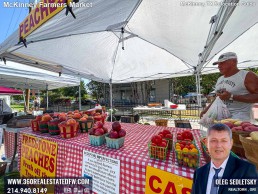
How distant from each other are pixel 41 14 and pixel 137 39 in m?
2.42

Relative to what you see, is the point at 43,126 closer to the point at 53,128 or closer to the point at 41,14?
the point at 53,128

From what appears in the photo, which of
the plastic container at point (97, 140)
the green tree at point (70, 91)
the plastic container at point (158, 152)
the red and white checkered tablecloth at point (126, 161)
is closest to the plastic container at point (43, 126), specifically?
the red and white checkered tablecloth at point (126, 161)

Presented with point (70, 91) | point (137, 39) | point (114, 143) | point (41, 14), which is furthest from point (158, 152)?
point (70, 91)

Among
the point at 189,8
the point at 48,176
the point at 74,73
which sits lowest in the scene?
the point at 48,176

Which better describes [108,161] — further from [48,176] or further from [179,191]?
[48,176]

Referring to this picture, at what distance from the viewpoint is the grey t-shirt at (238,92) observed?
207 cm

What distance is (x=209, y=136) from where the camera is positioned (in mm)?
777

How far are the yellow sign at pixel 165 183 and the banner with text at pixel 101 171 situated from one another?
35 cm

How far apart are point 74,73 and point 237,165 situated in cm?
608

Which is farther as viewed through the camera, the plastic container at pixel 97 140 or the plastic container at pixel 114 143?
A: the plastic container at pixel 97 140

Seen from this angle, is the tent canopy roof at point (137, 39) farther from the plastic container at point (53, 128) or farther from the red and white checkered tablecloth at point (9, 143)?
the red and white checkered tablecloth at point (9, 143)

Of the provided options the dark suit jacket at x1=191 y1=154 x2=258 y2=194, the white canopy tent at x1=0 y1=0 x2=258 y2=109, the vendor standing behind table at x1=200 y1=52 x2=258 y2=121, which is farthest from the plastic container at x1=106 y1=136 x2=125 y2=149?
the white canopy tent at x1=0 y1=0 x2=258 y2=109

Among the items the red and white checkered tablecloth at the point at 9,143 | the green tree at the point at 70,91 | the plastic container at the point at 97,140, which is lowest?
the red and white checkered tablecloth at the point at 9,143

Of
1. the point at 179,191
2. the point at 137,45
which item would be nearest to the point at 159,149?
the point at 179,191
